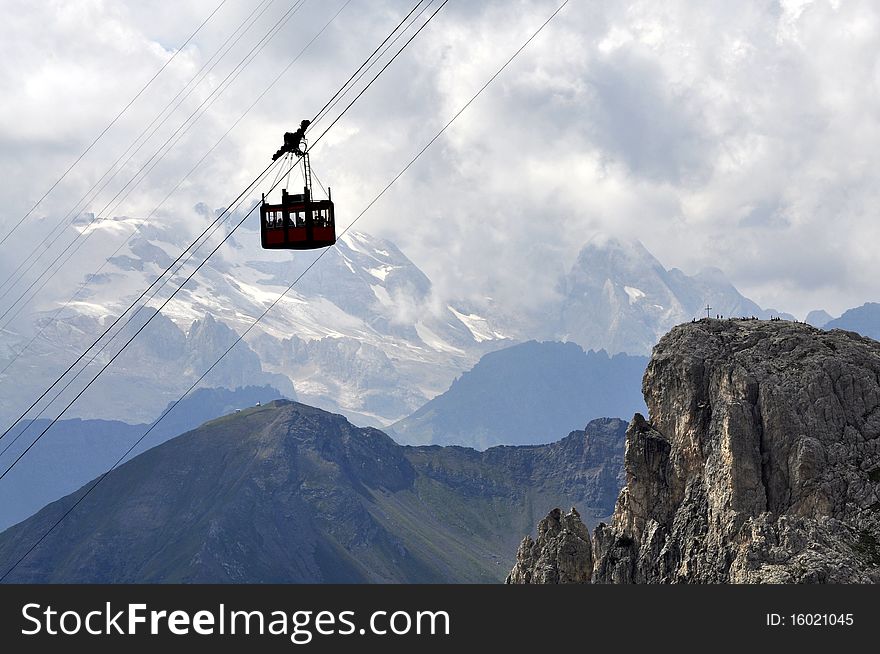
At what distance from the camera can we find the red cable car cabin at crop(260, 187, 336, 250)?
9594cm

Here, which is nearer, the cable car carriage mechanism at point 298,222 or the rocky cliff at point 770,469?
the cable car carriage mechanism at point 298,222

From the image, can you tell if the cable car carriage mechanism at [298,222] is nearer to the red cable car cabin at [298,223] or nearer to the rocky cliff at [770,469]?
the red cable car cabin at [298,223]

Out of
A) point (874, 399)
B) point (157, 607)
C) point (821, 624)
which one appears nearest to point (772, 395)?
point (874, 399)

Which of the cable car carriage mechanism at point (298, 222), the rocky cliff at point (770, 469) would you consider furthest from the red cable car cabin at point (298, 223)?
the rocky cliff at point (770, 469)

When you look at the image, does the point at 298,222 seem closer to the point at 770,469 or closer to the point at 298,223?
the point at 298,223

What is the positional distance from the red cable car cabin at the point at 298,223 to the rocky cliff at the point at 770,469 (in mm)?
83939

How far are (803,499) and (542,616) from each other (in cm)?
10045

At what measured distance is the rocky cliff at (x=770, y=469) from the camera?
165 m

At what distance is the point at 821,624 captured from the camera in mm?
88062

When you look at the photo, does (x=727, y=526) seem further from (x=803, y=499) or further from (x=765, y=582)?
(x=765, y=582)

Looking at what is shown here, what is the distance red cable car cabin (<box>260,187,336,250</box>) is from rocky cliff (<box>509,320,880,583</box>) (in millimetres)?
83939

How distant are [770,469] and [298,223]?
103 meters

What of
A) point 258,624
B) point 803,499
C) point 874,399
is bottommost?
point 258,624

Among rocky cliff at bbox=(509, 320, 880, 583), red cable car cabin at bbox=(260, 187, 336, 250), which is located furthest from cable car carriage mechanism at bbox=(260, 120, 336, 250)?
rocky cliff at bbox=(509, 320, 880, 583)
